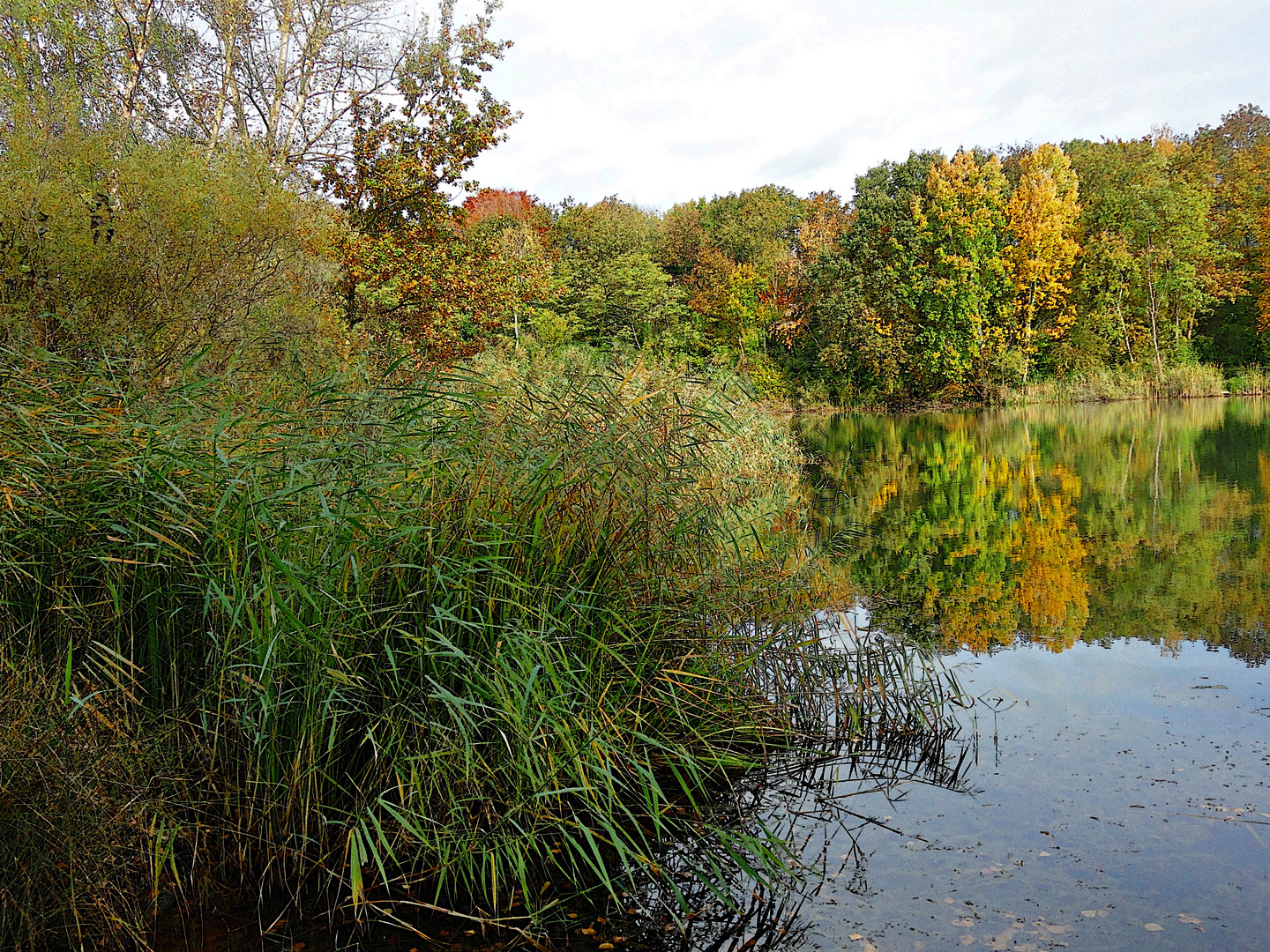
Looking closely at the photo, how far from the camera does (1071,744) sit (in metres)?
4.88

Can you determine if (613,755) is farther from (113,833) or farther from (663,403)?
(663,403)

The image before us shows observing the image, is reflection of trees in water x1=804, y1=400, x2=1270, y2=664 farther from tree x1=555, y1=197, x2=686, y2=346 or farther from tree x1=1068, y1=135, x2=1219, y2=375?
tree x1=1068, y1=135, x2=1219, y2=375

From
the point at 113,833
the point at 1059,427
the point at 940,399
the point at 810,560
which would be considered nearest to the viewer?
the point at 113,833

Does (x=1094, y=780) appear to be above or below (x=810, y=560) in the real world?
below

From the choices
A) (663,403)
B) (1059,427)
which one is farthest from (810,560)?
(1059,427)

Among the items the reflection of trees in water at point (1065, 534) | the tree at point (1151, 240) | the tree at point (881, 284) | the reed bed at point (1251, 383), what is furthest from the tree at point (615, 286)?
the reed bed at point (1251, 383)

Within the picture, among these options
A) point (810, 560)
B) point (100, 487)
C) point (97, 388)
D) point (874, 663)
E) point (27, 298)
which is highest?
point (27, 298)

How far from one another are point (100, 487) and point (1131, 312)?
39.4 meters

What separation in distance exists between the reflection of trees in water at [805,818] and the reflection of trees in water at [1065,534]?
205 cm

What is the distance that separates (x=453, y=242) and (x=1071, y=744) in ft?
37.4

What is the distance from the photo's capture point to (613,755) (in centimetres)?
384

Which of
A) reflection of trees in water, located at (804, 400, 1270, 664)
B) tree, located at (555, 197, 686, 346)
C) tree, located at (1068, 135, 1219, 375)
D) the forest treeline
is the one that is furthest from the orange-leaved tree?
tree, located at (1068, 135, 1219, 375)

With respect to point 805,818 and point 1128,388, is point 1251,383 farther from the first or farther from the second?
point 805,818

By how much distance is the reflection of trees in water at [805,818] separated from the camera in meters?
3.30
